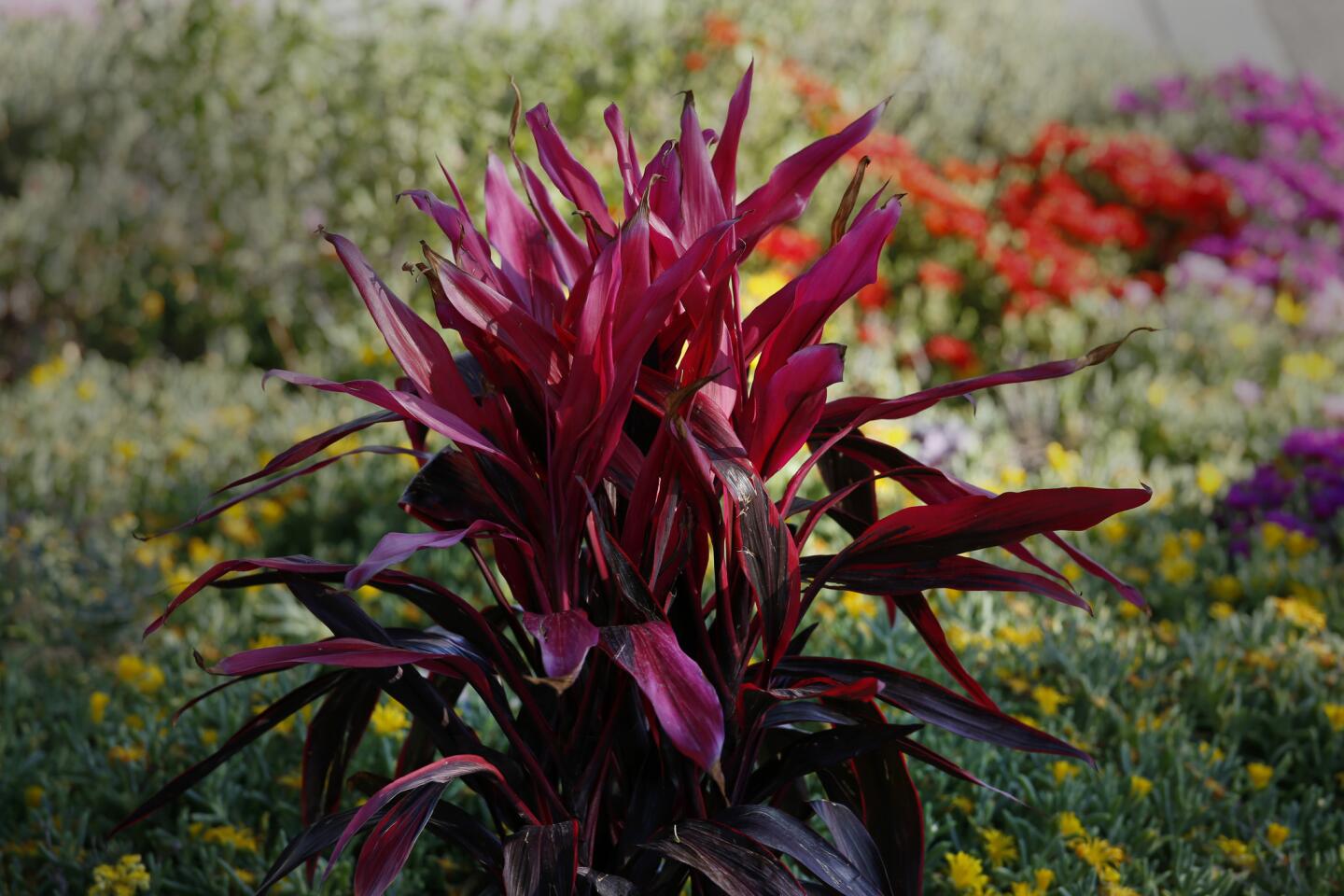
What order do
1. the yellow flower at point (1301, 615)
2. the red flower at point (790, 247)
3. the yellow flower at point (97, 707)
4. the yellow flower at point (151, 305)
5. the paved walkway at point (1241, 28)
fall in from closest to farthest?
the yellow flower at point (97, 707) → the yellow flower at point (1301, 615) → the red flower at point (790, 247) → the yellow flower at point (151, 305) → the paved walkway at point (1241, 28)

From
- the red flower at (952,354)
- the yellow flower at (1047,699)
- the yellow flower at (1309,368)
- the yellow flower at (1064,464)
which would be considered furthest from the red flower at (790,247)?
the yellow flower at (1047,699)

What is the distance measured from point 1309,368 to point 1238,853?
127 inches

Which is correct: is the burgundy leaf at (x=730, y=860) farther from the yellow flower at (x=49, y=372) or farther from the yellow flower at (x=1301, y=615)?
the yellow flower at (x=49, y=372)

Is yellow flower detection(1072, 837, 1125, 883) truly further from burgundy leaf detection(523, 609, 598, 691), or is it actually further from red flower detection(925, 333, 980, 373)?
red flower detection(925, 333, 980, 373)

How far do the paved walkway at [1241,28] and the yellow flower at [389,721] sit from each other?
11732 mm

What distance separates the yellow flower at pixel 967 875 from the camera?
1.70 m

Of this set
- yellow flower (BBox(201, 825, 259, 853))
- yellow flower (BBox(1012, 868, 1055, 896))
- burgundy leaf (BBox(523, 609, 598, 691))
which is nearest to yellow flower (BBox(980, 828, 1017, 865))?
yellow flower (BBox(1012, 868, 1055, 896))

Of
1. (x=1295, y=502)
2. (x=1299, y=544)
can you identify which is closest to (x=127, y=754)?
(x=1299, y=544)

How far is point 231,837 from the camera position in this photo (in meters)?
1.84

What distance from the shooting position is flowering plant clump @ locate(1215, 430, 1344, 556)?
10.1 ft

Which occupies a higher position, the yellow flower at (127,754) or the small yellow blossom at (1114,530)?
the small yellow blossom at (1114,530)

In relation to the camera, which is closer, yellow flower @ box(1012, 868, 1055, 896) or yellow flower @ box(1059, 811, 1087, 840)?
yellow flower @ box(1012, 868, 1055, 896)

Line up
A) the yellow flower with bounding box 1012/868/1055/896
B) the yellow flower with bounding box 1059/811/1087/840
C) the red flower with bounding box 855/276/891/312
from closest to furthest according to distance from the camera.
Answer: the yellow flower with bounding box 1012/868/1055/896
the yellow flower with bounding box 1059/811/1087/840
the red flower with bounding box 855/276/891/312

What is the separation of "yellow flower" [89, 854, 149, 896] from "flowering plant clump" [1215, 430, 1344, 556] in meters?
2.58
